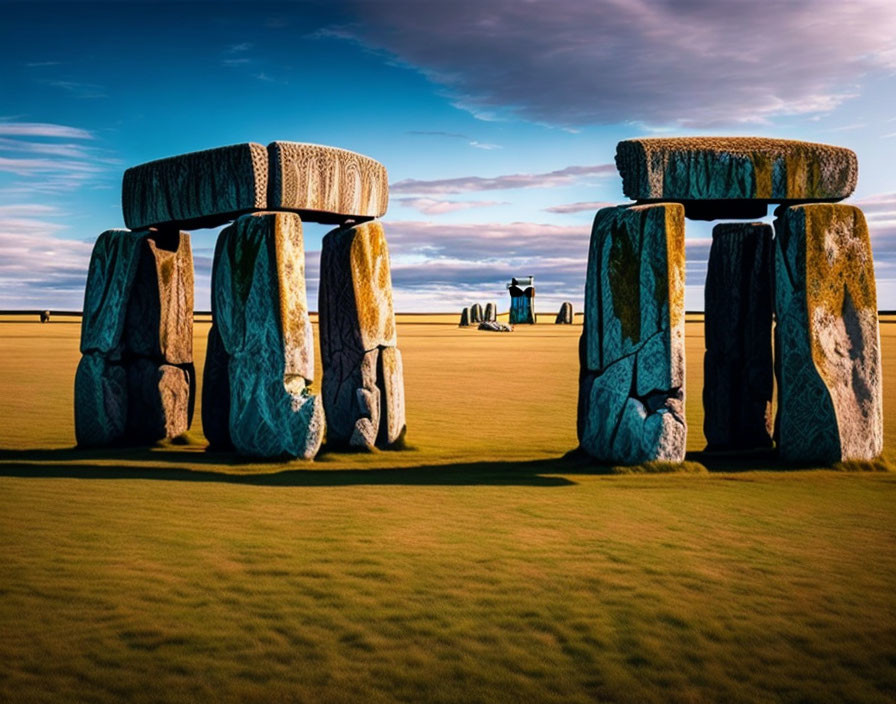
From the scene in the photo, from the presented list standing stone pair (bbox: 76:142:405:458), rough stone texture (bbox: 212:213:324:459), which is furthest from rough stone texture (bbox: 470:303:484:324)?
rough stone texture (bbox: 212:213:324:459)

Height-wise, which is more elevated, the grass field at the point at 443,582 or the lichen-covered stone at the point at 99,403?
the lichen-covered stone at the point at 99,403

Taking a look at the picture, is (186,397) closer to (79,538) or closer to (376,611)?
(79,538)

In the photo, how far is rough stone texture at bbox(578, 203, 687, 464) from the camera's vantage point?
806cm

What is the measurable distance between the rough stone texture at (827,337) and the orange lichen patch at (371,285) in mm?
4118

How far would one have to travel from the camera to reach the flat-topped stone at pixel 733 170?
831cm

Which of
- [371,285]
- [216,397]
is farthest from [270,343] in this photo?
[216,397]

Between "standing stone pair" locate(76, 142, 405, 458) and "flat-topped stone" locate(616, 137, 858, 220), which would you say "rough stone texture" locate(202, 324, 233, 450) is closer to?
"standing stone pair" locate(76, 142, 405, 458)

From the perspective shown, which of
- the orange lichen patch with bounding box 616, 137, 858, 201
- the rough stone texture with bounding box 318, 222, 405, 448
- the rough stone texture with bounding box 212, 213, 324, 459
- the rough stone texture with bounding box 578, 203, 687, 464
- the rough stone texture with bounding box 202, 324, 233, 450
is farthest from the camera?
the rough stone texture with bounding box 202, 324, 233, 450

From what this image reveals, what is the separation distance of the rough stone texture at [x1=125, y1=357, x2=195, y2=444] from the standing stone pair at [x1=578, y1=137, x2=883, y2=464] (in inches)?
193

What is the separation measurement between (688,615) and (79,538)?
371cm

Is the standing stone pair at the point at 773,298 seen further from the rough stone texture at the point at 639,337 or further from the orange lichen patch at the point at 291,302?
the orange lichen patch at the point at 291,302

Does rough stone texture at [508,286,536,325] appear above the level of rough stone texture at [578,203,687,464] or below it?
above

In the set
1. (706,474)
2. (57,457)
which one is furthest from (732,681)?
(57,457)

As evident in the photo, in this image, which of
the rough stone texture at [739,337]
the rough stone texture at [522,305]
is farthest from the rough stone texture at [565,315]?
the rough stone texture at [739,337]
